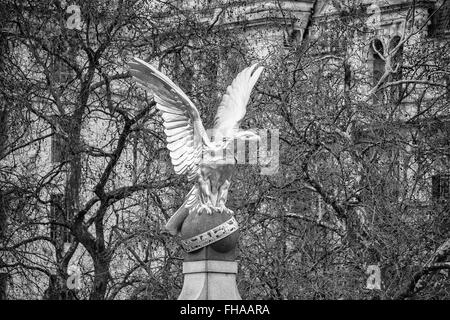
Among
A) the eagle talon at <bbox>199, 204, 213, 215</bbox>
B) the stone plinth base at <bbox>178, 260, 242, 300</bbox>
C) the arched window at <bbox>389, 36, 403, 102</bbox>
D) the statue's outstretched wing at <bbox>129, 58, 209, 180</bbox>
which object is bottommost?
the stone plinth base at <bbox>178, 260, 242, 300</bbox>

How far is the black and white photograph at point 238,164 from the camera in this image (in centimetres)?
3169

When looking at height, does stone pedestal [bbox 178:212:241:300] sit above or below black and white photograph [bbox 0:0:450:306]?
below

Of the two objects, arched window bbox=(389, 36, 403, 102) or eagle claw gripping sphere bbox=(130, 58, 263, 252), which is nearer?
eagle claw gripping sphere bbox=(130, 58, 263, 252)

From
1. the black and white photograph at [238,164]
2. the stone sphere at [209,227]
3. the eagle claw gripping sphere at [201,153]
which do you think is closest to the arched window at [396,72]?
the black and white photograph at [238,164]

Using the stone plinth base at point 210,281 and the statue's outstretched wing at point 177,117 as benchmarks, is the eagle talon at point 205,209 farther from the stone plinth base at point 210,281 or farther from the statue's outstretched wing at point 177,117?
→ the statue's outstretched wing at point 177,117

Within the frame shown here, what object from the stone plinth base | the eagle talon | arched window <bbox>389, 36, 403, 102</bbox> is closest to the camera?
the stone plinth base

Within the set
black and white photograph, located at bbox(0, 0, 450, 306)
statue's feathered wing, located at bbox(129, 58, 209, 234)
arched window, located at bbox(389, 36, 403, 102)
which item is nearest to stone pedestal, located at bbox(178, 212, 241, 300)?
statue's feathered wing, located at bbox(129, 58, 209, 234)

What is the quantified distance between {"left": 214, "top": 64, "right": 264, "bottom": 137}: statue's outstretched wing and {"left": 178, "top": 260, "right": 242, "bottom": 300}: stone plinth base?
5.59 ft

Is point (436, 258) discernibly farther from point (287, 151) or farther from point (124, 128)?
point (124, 128)

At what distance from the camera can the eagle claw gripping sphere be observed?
22.0m

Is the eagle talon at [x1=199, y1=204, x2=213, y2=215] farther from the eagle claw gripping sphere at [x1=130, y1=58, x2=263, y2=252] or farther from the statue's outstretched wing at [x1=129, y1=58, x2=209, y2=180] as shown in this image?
the statue's outstretched wing at [x1=129, y1=58, x2=209, y2=180]

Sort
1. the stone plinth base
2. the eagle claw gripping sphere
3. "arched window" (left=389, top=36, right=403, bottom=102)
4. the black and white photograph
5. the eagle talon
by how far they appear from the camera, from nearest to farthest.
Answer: the stone plinth base
the eagle claw gripping sphere
the eagle talon
the black and white photograph
"arched window" (left=389, top=36, right=403, bottom=102)

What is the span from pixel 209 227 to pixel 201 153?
1.34 metres

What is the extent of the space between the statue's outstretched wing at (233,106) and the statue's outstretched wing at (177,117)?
0.80ft
